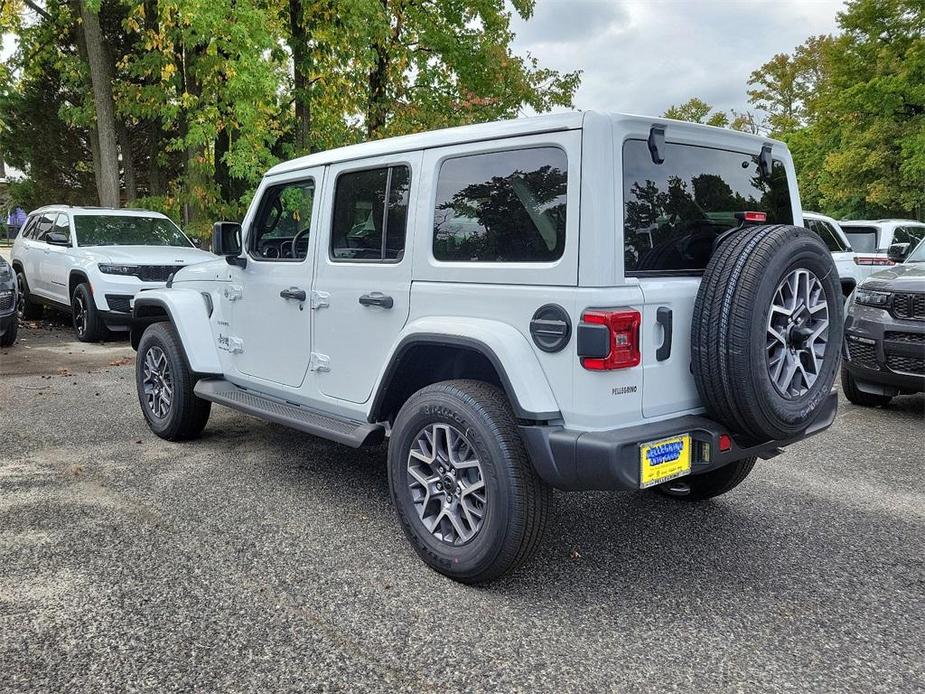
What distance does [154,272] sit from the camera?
9938mm

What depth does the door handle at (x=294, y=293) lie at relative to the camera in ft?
13.7

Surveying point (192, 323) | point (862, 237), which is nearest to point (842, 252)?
point (862, 237)

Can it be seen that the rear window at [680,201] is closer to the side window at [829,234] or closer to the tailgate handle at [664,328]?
the tailgate handle at [664,328]

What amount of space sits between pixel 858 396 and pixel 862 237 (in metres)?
6.63

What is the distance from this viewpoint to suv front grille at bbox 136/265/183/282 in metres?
9.86

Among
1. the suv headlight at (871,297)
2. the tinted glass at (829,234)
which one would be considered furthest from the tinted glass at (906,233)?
the suv headlight at (871,297)

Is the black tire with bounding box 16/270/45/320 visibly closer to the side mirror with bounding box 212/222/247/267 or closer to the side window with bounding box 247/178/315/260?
the side mirror with bounding box 212/222/247/267

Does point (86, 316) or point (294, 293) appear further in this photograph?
point (86, 316)

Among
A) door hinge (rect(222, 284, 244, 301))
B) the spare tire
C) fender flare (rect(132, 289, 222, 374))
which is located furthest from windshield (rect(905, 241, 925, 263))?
fender flare (rect(132, 289, 222, 374))

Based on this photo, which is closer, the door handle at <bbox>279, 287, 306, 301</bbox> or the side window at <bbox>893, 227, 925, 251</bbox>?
the door handle at <bbox>279, 287, 306, 301</bbox>

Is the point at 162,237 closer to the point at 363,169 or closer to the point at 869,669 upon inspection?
the point at 363,169

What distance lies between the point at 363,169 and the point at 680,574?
2.59 metres

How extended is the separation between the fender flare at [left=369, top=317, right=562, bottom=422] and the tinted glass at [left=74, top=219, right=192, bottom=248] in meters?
9.03

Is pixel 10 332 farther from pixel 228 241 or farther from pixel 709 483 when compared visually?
pixel 709 483
